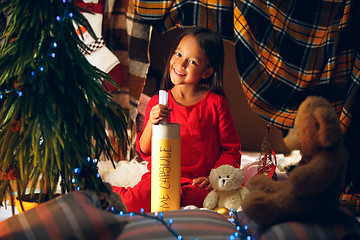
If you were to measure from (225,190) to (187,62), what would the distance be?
0.43 m

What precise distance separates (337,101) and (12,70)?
2.94 ft

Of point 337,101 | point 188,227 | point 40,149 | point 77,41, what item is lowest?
point 188,227

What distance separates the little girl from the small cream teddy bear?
107 mm

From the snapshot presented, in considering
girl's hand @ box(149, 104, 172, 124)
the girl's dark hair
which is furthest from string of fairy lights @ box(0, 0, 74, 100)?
the girl's dark hair

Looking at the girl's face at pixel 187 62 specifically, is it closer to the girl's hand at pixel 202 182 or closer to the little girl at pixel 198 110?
the little girl at pixel 198 110

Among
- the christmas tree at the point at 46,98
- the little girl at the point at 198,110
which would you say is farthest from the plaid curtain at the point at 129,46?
the christmas tree at the point at 46,98

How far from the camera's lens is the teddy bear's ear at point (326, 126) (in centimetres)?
65

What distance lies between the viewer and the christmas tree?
79 cm

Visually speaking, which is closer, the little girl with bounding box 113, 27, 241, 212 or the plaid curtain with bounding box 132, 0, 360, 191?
the plaid curtain with bounding box 132, 0, 360, 191

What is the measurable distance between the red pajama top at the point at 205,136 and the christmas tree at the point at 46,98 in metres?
0.50

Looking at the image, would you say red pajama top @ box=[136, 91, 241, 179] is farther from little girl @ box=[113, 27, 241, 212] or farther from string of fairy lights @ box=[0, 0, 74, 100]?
string of fairy lights @ box=[0, 0, 74, 100]

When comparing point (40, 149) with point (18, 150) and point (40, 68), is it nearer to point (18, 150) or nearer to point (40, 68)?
point (18, 150)

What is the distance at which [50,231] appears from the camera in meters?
0.65

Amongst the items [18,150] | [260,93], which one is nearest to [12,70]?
[18,150]
